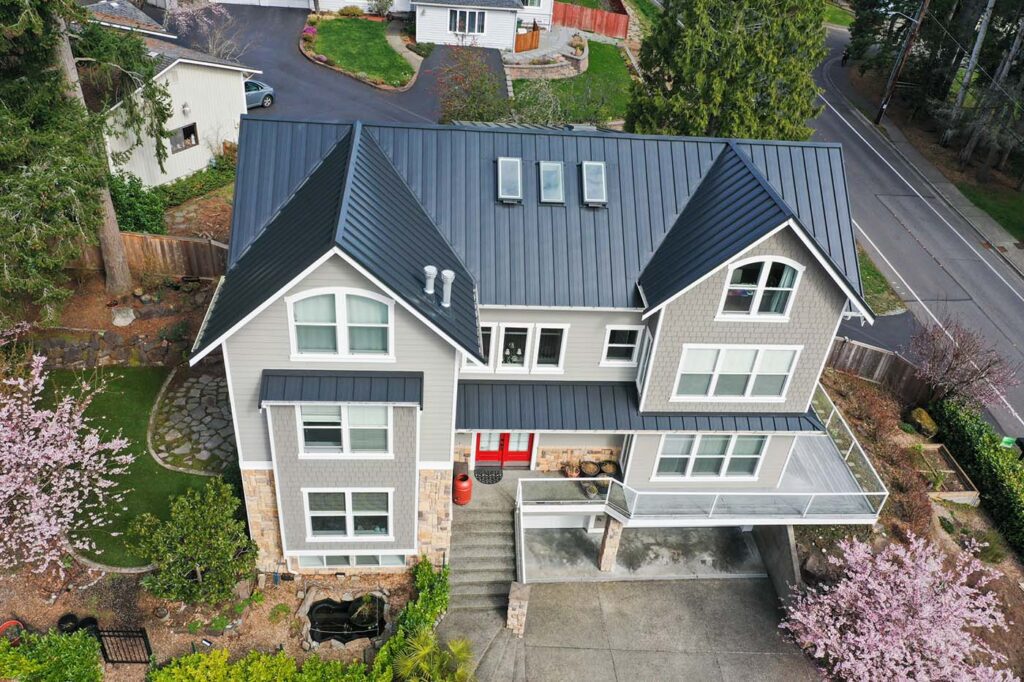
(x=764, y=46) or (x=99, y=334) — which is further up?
(x=764, y=46)

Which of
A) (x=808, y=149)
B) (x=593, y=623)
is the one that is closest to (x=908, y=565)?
(x=593, y=623)

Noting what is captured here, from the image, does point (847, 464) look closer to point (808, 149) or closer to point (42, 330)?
point (808, 149)

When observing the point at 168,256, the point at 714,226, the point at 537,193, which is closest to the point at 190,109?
A: the point at 168,256

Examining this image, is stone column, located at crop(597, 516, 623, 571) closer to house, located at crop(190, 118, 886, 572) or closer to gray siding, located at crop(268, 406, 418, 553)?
house, located at crop(190, 118, 886, 572)

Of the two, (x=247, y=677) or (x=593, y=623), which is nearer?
(x=247, y=677)

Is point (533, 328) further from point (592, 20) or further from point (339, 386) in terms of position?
point (592, 20)
